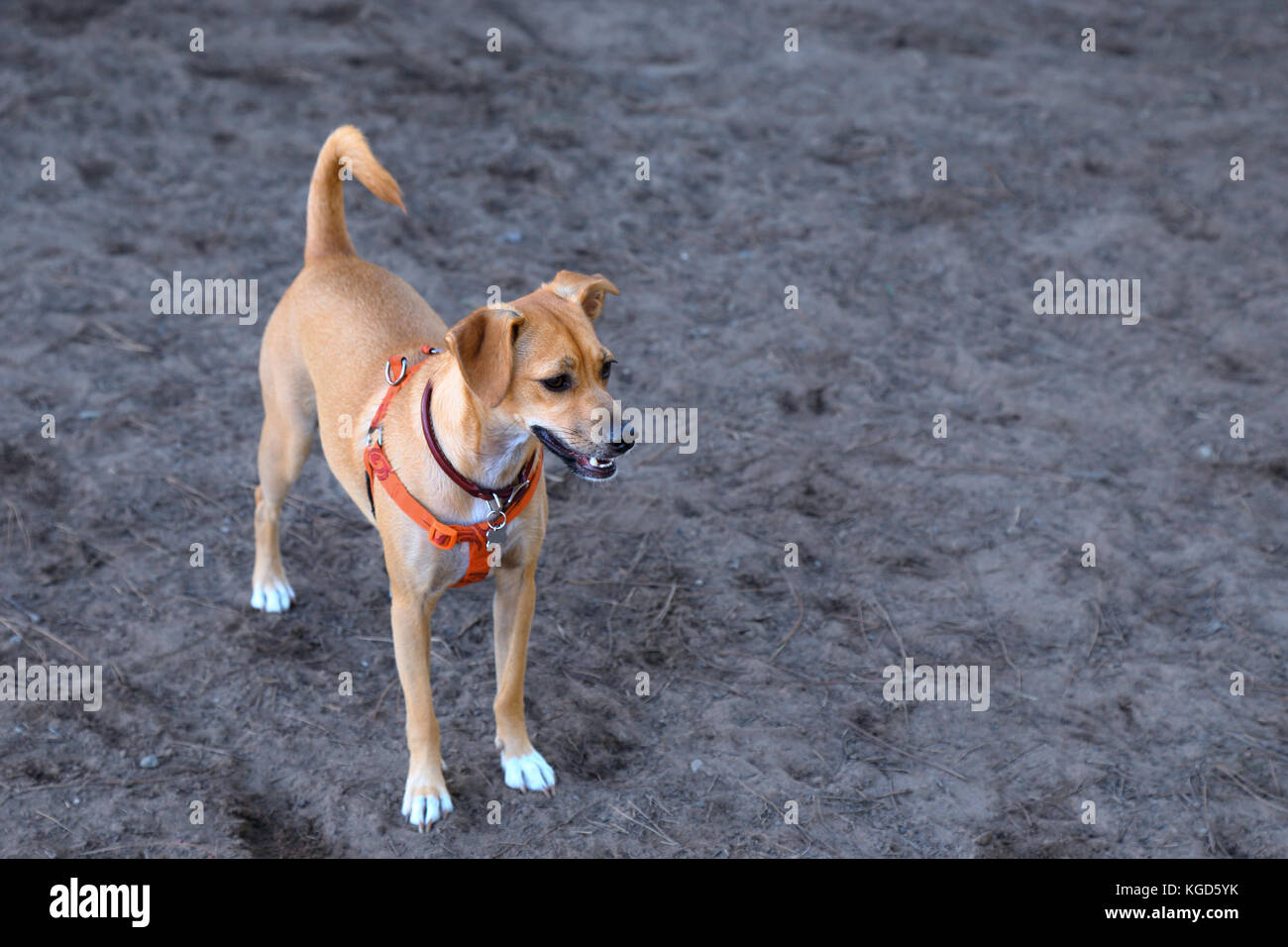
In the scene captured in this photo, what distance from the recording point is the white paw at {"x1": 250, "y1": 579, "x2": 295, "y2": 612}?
4504 millimetres

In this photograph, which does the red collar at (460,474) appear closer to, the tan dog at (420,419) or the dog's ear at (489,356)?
the tan dog at (420,419)

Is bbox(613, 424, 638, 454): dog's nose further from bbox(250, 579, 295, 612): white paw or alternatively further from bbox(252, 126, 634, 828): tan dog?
bbox(250, 579, 295, 612): white paw

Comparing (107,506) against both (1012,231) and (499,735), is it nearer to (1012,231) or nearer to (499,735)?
(499,735)

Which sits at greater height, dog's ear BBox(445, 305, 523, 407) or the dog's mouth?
dog's ear BBox(445, 305, 523, 407)

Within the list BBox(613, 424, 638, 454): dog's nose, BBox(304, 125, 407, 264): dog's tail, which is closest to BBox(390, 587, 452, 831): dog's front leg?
BBox(613, 424, 638, 454): dog's nose

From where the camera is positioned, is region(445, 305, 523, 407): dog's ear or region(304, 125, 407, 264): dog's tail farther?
region(304, 125, 407, 264): dog's tail

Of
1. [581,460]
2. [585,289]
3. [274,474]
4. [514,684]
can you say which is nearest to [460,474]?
[581,460]

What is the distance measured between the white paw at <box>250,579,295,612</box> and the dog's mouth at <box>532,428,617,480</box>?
1838 mm

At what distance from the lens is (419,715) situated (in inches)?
144

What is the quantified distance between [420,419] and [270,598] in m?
1.52

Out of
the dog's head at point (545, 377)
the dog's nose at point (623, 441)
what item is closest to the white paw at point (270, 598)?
the dog's head at point (545, 377)

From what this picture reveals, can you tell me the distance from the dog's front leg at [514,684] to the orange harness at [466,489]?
199 millimetres

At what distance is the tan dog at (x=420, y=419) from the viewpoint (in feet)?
10.3
